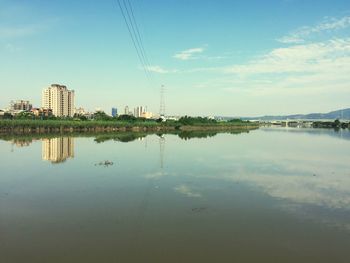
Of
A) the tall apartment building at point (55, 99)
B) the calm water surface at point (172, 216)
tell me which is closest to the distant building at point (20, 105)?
the tall apartment building at point (55, 99)

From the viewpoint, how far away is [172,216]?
7.47 metres

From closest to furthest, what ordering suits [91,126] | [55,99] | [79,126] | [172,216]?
1. [172,216]
2. [79,126]
3. [91,126]
4. [55,99]

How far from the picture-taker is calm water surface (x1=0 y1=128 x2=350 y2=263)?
5520 millimetres

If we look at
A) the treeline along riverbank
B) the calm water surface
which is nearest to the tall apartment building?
the treeline along riverbank

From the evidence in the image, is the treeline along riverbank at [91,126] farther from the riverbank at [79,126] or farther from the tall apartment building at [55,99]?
the tall apartment building at [55,99]

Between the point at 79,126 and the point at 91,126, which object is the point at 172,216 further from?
the point at 91,126

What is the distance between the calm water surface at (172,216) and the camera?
5.52 metres

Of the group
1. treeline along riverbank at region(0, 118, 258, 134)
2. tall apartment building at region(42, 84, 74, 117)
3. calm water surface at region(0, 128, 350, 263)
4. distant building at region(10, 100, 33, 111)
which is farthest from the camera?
distant building at region(10, 100, 33, 111)

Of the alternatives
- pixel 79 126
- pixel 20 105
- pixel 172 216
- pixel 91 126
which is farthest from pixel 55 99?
pixel 172 216

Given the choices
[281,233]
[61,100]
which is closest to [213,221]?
[281,233]

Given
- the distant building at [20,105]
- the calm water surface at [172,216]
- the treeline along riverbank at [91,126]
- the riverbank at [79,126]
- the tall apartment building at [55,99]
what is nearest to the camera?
the calm water surface at [172,216]

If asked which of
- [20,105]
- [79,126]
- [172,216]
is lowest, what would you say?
[172,216]

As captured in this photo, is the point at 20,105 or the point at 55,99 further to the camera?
the point at 20,105

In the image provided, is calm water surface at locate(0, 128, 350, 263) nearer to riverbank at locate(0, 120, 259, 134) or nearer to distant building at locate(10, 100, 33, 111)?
riverbank at locate(0, 120, 259, 134)
